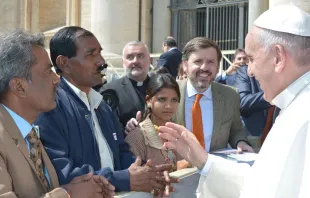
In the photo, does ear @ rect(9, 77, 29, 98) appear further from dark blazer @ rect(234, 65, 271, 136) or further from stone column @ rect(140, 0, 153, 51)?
stone column @ rect(140, 0, 153, 51)

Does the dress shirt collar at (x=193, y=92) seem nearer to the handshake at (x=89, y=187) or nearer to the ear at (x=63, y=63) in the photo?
the ear at (x=63, y=63)

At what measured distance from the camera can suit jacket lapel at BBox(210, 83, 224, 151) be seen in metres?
4.14

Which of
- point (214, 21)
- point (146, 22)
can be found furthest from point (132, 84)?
point (214, 21)

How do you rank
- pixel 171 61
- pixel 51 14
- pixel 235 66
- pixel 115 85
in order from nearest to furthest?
pixel 115 85
pixel 235 66
pixel 171 61
pixel 51 14

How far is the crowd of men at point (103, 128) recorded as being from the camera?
211cm

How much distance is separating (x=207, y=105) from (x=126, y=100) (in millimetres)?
788

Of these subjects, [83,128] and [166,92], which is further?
[166,92]

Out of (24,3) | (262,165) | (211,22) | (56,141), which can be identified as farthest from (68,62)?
(24,3)

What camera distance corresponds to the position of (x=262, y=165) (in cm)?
208

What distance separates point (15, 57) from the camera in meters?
2.37

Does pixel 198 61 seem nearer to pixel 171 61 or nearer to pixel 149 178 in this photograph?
pixel 149 178

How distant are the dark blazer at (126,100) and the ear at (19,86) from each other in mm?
2044

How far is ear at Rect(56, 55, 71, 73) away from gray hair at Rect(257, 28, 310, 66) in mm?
1391

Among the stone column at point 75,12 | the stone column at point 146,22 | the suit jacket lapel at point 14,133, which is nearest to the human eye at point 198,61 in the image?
the suit jacket lapel at point 14,133
